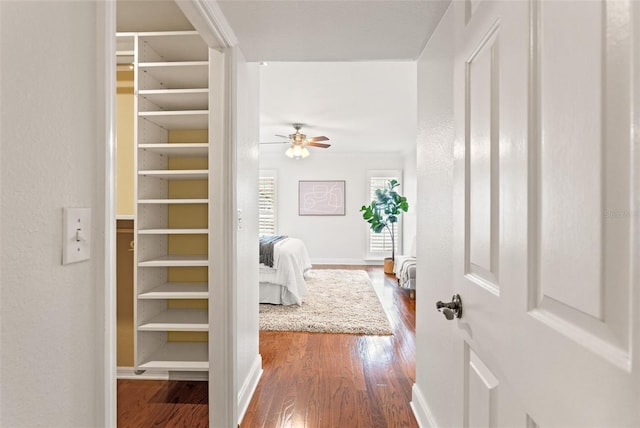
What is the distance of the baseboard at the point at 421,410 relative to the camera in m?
1.90

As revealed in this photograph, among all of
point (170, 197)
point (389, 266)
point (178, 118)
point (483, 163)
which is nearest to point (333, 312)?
point (170, 197)

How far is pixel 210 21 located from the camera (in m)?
1.61

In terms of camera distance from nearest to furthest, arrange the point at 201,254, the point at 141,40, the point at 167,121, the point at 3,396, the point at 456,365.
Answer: the point at 3,396
the point at 456,365
the point at 141,40
the point at 167,121
the point at 201,254

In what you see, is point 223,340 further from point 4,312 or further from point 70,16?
point 70,16

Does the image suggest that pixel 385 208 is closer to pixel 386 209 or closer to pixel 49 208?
pixel 386 209

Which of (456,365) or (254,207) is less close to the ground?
(254,207)

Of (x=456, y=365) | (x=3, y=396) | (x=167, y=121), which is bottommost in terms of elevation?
(x=456, y=365)

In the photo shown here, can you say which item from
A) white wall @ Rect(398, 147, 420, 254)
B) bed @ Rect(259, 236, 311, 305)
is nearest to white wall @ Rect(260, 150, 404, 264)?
white wall @ Rect(398, 147, 420, 254)

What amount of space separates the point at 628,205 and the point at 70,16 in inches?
40.9

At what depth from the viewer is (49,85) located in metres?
0.70

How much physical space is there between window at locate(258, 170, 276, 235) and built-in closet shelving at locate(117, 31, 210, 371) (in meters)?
5.15

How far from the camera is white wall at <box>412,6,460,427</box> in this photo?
5.33 feet

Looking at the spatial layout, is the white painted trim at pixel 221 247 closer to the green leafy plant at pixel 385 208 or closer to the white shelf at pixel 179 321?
the white shelf at pixel 179 321

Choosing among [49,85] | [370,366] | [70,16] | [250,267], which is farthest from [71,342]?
[370,366]
